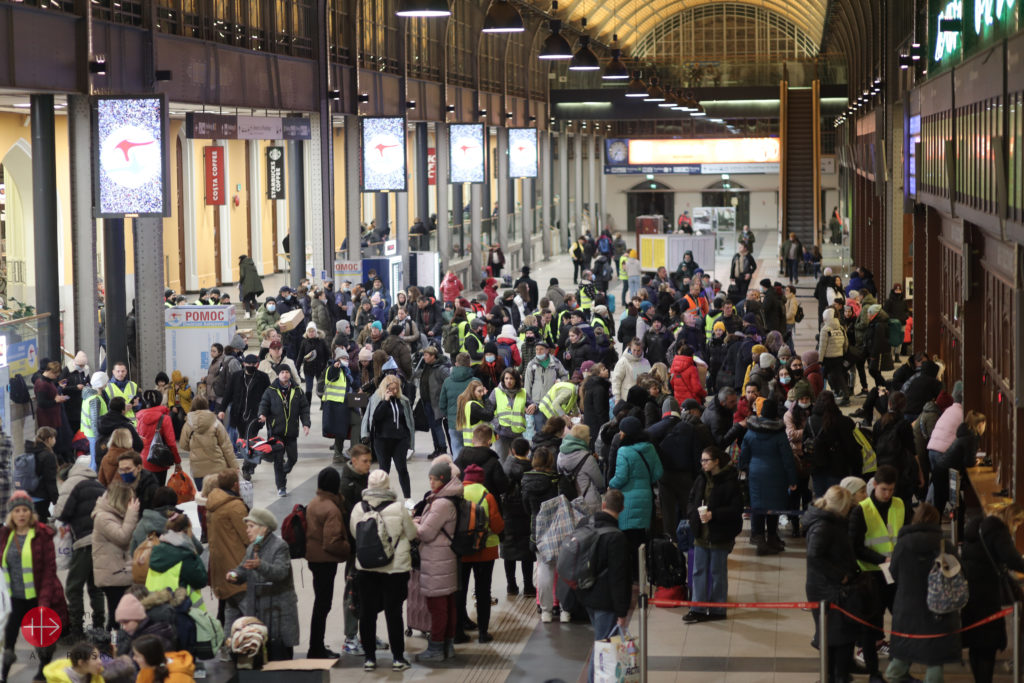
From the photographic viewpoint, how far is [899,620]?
8938 millimetres

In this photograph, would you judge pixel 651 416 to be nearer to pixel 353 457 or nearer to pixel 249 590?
pixel 353 457

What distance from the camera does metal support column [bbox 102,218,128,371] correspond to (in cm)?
2114

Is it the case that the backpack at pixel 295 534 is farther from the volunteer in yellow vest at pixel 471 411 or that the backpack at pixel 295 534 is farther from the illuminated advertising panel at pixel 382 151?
the illuminated advertising panel at pixel 382 151

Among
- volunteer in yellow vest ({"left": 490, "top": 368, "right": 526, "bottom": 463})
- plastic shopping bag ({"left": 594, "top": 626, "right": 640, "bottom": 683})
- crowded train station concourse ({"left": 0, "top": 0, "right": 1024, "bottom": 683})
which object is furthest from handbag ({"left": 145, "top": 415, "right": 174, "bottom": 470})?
plastic shopping bag ({"left": 594, "top": 626, "right": 640, "bottom": 683})

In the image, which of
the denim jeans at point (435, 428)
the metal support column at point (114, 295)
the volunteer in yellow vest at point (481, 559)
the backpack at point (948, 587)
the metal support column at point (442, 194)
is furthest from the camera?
the metal support column at point (442, 194)

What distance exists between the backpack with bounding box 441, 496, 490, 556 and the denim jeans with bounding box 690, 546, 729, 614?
5.92 feet

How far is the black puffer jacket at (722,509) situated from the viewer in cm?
1082

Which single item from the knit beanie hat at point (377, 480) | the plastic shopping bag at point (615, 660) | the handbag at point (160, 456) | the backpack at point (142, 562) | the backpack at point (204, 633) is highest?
the knit beanie hat at point (377, 480)

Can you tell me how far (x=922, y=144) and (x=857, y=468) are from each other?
317 inches

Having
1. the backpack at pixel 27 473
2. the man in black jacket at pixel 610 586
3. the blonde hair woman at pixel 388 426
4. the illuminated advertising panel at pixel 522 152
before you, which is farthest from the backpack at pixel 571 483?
the illuminated advertising panel at pixel 522 152

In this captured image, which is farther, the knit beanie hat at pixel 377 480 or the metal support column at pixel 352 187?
the metal support column at pixel 352 187

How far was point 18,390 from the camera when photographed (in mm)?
15375

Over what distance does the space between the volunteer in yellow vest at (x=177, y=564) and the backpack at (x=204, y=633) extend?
0.31 feet

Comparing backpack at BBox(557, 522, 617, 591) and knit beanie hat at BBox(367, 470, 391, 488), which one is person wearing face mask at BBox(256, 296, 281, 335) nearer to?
knit beanie hat at BBox(367, 470, 391, 488)
